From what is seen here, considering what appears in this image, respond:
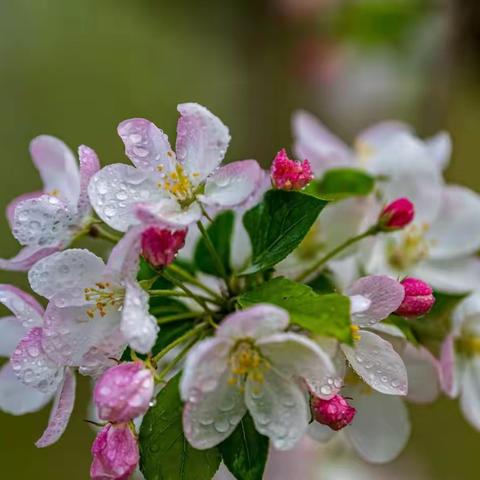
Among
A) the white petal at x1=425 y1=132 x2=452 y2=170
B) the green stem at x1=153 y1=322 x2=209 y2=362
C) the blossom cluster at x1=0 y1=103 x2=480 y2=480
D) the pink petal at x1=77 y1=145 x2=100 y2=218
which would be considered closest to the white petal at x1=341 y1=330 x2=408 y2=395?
the blossom cluster at x1=0 y1=103 x2=480 y2=480

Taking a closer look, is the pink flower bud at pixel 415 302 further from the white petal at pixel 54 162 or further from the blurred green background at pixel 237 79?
the blurred green background at pixel 237 79

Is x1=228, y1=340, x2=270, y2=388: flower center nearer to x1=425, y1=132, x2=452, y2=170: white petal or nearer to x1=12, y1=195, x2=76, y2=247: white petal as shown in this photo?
x1=12, y1=195, x2=76, y2=247: white petal

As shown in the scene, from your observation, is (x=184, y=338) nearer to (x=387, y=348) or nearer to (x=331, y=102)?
(x=387, y=348)

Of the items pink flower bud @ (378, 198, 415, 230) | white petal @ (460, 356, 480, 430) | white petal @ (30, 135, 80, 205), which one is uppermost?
white petal @ (30, 135, 80, 205)

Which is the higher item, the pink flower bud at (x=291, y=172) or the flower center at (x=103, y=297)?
the pink flower bud at (x=291, y=172)

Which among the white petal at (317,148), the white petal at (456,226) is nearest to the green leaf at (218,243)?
the white petal at (317,148)

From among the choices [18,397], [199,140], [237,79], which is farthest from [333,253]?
[237,79]

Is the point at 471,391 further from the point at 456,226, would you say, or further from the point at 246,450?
the point at 246,450
